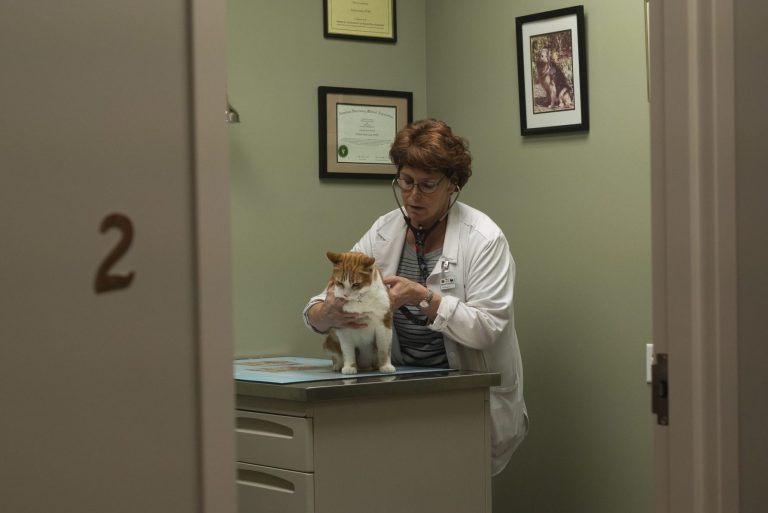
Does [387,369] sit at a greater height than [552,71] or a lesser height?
lesser

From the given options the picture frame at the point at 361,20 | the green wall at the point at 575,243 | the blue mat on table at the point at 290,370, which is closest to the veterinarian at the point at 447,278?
the blue mat on table at the point at 290,370

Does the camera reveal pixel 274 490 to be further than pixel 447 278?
No

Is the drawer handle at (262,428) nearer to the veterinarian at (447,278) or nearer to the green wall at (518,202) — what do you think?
the veterinarian at (447,278)

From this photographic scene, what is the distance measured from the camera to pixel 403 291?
265cm

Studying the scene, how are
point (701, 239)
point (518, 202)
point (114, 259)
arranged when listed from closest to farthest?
point (114, 259) → point (701, 239) → point (518, 202)

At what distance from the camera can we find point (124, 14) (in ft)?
2.82

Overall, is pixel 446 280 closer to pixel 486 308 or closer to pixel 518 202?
pixel 486 308

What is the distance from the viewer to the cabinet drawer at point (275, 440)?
2348 millimetres

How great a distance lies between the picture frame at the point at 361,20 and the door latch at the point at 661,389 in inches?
89.2

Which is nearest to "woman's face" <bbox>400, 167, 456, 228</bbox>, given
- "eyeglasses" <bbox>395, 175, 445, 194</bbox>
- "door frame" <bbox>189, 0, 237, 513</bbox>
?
"eyeglasses" <bbox>395, 175, 445, 194</bbox>

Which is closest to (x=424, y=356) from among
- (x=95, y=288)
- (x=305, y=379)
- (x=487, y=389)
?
(x=487, y=389)

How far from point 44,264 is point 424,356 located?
2118mm

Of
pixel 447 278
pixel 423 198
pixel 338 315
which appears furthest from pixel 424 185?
pixel 338 315

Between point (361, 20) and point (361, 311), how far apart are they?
4.30 ft
